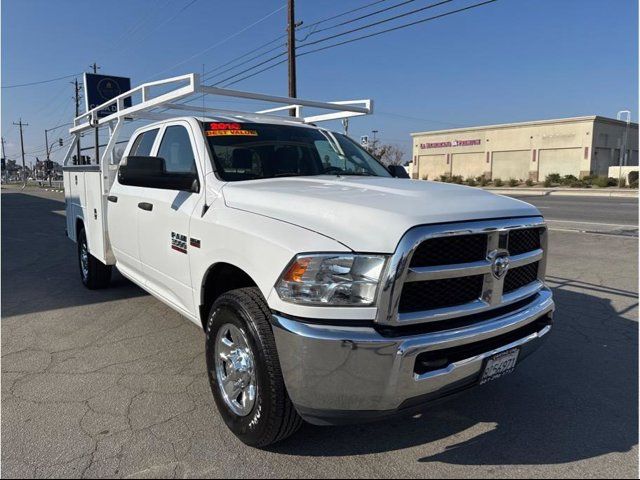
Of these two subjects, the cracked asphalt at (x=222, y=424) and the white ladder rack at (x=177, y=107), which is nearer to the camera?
the cracked asphalt at (x=222, y=424)

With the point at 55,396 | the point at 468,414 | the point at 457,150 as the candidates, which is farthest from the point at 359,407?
the point at 457,150

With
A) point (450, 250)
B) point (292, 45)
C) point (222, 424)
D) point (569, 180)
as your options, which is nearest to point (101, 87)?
point (292, 45)

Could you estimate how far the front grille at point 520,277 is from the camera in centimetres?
281

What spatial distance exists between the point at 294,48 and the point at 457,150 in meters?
44.5

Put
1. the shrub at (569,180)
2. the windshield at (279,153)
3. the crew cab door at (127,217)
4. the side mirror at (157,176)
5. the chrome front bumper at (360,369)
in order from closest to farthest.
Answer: the chrome front bumper at (360,369)
the side mirror at (157,176)
the windshield at (279,153)
the crew cab door at (127,217)
the shrub at (569,180)

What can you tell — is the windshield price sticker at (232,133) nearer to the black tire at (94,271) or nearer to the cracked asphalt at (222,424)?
the cracked asphalt at (222,424)

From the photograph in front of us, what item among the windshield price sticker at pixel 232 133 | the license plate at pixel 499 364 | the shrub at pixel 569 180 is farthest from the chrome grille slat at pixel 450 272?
the shrub at pixel 569 180

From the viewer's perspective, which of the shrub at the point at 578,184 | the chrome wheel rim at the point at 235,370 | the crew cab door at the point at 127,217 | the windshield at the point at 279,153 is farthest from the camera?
the shrub at the point at 578,184

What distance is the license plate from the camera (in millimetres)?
2566

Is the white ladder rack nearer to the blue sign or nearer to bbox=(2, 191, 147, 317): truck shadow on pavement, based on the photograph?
bbox=(2, 191, 147, 317): truck shadow on pavement

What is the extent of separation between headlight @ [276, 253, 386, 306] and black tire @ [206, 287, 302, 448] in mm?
308

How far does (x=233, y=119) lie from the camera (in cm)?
411

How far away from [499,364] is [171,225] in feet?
7.97

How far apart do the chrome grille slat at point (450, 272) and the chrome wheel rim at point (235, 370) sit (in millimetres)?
867
